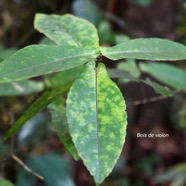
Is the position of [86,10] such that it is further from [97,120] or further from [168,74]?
[97,120]

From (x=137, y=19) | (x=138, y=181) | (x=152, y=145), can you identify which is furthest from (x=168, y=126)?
(x=137, y=19)

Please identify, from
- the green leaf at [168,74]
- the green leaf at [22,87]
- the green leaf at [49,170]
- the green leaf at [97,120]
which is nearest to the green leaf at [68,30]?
the green leaf at [97,120]

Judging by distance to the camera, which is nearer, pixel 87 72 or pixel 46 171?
pixel 87 72

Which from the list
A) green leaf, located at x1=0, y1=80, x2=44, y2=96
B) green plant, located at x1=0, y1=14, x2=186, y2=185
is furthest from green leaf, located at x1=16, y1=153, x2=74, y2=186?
green plant, located at x1=0, y1=14, x2=186, y2=185

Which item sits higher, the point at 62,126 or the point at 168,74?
the point at 62,126

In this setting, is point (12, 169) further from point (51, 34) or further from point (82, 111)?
point (82, 111)

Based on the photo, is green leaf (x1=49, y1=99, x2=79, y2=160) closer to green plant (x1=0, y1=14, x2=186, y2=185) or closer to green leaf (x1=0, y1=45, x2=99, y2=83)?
green plant (x1=0, y1=14, x2=186, y2=185)

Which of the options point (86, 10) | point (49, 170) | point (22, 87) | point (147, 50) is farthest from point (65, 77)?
point (86, 10)

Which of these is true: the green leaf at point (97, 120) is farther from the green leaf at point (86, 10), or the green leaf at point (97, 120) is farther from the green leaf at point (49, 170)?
the green leaf at point (86, 10)
